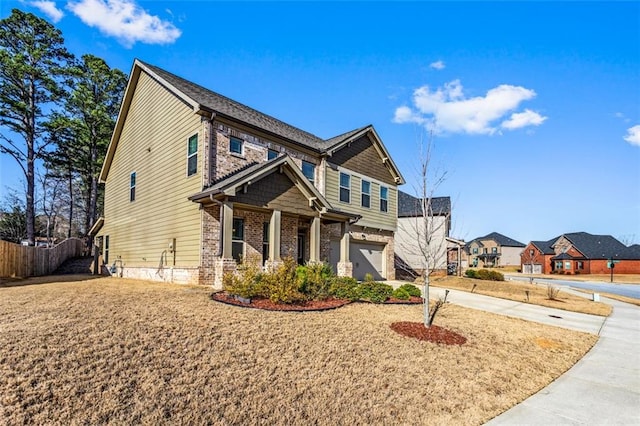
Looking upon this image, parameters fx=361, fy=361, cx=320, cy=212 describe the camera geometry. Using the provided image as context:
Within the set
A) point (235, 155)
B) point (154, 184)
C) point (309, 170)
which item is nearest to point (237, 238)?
point (235, 155)

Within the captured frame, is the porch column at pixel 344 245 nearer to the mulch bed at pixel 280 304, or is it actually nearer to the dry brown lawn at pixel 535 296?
the mulch bed at pixel 280 304

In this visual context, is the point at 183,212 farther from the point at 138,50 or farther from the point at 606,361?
the point at 606,361

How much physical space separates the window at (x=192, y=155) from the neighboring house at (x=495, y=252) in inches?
2877

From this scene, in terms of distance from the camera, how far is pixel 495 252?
76.6 m

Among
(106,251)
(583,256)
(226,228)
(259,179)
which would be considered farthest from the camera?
(583,256)

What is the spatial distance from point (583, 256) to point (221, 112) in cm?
6058

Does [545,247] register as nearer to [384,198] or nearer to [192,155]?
[384,198]

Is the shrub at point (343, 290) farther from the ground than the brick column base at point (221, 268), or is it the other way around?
the brick column base at point (221, 268)

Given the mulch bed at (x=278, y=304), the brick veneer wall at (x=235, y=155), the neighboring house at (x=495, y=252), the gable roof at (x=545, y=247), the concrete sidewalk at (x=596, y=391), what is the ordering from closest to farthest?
the concrete sidewalk at (x=596, y=391) → the mulch bed at (x=278, y=304) → the brick veneer wall at (x=235, y=155) → the gable roof at (x=545, y=247) → the neighboring house at (x=495, y=252)

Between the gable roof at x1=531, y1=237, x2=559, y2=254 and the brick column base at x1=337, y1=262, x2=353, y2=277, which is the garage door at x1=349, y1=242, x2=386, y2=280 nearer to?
the brick column base at x1=337, y1=262, x2=353, y2=277

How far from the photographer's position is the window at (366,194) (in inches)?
811

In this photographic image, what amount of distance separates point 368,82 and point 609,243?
6025 centimetres

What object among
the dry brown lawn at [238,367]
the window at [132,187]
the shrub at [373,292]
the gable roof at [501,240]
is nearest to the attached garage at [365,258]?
the shrub at [373,292]

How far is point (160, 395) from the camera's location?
4.44 meters
